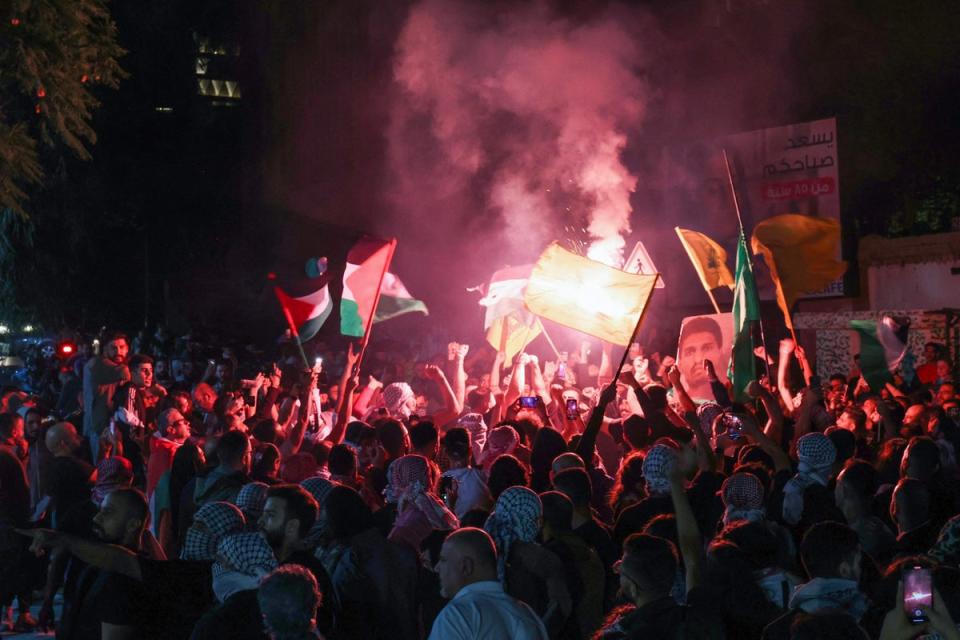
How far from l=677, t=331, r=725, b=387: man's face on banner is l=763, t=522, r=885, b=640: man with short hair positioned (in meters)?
7.47

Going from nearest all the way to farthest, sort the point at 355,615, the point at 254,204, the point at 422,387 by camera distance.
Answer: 1. the point at 355,615
2. the point at 422,387
3. the point at 254,204

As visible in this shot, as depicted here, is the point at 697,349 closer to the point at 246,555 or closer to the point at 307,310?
the point at 307,310

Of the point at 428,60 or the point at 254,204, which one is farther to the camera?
the point at 254,204

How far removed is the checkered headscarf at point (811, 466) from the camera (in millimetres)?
6348

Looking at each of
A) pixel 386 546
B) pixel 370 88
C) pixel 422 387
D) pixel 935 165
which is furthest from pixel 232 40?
pixel 386 546

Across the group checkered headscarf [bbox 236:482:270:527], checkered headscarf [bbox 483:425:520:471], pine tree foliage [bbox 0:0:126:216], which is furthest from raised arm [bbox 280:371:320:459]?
pine tree foliage [bbox 0:0:126:216]

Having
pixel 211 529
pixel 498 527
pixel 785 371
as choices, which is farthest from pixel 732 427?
pixel 211 529

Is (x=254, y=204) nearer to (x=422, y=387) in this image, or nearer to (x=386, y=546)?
(x=422, y=387)

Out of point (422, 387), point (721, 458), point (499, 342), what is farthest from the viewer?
point (422, 387)

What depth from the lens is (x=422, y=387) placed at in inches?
621

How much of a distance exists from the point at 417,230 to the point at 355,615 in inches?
854

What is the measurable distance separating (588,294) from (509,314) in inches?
112

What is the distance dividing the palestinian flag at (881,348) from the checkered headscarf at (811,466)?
16.7 ft

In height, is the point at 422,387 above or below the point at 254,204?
below
